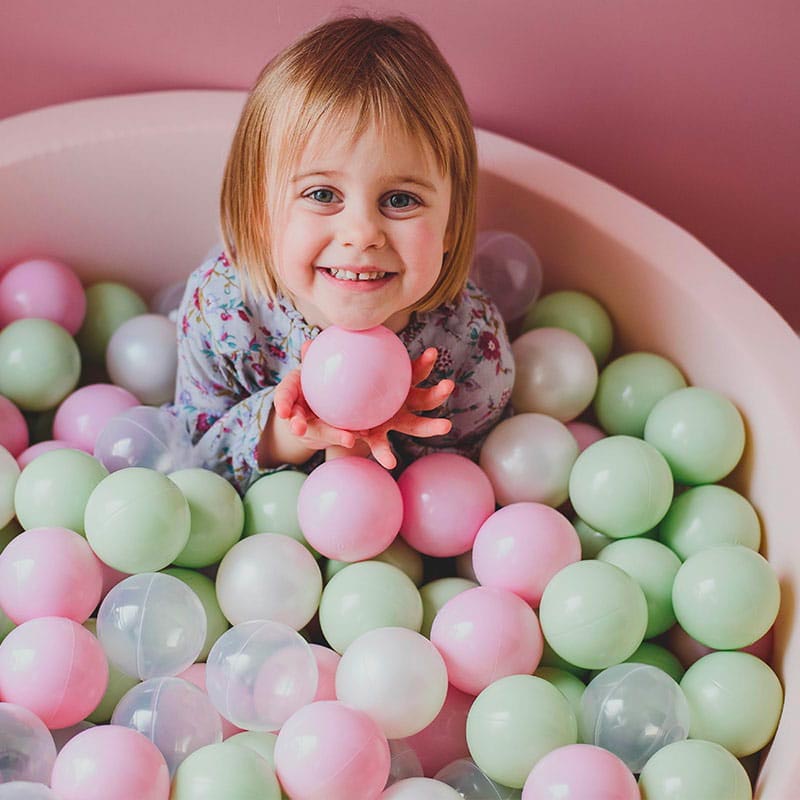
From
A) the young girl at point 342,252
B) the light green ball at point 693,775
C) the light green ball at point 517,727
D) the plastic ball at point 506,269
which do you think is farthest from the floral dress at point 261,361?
the light green ball at point 693,775

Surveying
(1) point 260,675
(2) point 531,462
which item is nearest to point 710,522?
(2) point 531,462

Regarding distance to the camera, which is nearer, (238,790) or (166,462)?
(238,790)

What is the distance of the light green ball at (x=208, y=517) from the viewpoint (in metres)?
1.19

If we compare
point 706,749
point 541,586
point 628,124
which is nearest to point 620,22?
point 628,124

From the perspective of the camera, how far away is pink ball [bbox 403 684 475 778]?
113 centimetres

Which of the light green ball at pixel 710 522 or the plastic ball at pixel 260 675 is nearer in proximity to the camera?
the plastic ball at pixel 260 675

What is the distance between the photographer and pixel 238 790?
0.96 meters

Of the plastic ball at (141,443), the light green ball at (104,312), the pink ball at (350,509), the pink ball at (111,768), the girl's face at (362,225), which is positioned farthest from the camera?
the light green ball at (104,312)

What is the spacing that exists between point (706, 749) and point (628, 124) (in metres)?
0.79

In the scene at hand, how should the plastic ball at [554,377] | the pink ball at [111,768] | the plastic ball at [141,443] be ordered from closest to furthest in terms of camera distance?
the pink ball at [111,768] → the plastic ball at [141,443] → the plastic ball at [554,377]

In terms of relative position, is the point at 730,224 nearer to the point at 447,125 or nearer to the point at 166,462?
the point at 447,125

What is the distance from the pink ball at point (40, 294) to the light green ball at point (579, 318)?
0.58 m

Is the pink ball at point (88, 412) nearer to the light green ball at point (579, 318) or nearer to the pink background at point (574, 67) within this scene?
the pink background at point (574, 67)

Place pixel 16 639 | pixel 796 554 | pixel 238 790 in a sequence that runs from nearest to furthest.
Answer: pixel 238 790
pixel 16 639
pixel 796 554
